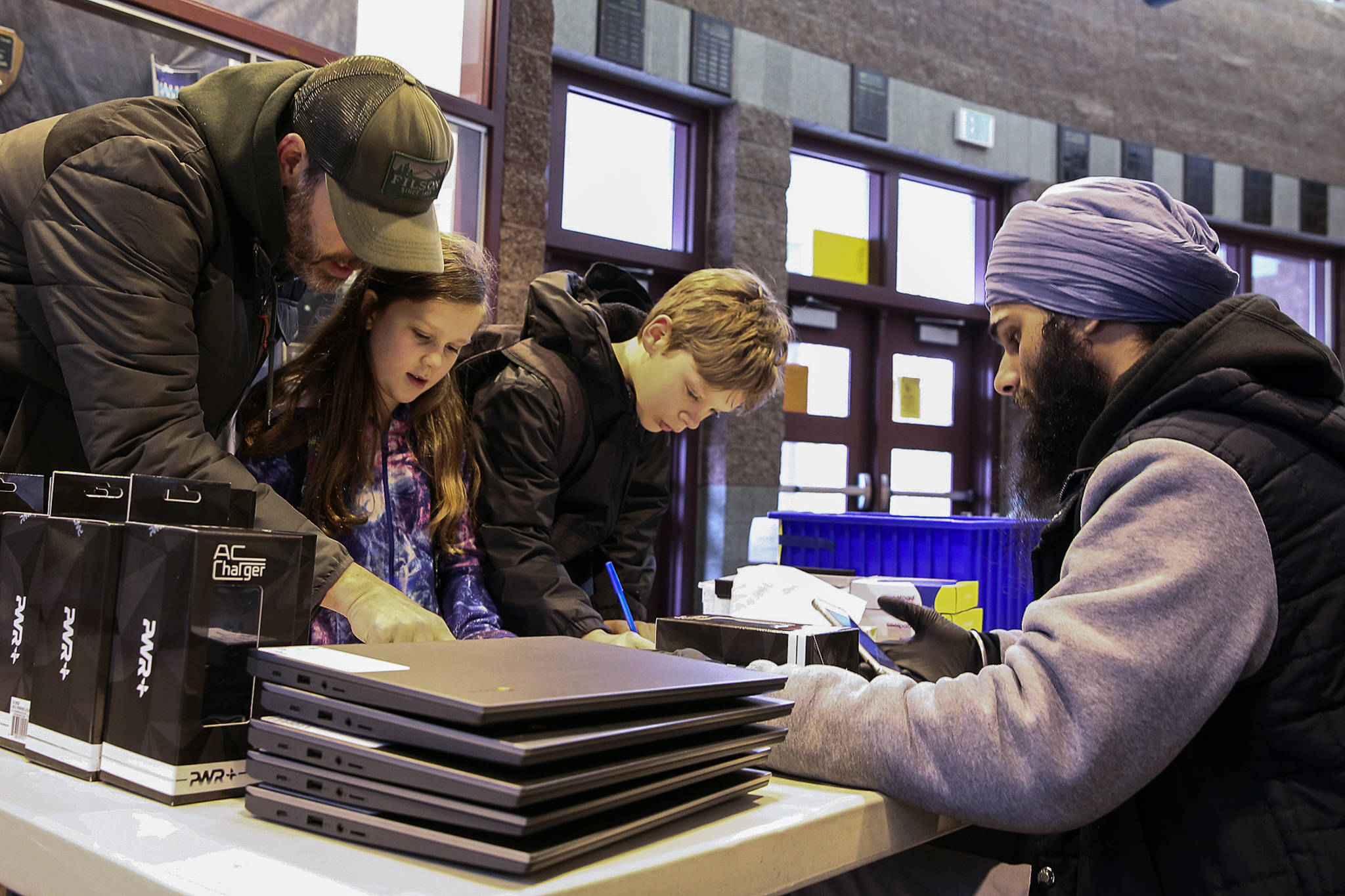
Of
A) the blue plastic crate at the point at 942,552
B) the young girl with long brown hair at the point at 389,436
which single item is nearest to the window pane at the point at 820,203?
the blue plastic crate at the point at 942,552

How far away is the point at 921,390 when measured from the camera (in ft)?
18.4

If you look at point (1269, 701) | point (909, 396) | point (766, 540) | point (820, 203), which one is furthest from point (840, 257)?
point (1269, 701)

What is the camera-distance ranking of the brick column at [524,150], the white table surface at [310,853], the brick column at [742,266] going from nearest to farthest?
the white table surface at [310,853], the brick column at [524,150], the brick column at [742,266]

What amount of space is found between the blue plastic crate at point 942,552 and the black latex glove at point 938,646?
984 mm

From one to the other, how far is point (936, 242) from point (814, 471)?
1.53m

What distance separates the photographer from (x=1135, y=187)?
132cm

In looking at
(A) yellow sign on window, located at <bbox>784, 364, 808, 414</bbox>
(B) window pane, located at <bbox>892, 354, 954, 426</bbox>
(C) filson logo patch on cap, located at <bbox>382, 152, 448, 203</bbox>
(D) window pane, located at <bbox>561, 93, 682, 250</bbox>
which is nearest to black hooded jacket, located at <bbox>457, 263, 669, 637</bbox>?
(C) filson logo patch on cap, located at <bbox>382, 152, 448, 203</bbox>

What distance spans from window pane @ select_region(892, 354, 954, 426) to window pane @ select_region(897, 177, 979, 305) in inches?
14.2

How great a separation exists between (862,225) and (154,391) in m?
4.66

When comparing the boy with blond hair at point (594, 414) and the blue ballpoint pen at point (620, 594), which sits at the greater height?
the boy with blond hair at point (594, 414)

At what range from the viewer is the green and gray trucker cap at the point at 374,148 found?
1330 mm

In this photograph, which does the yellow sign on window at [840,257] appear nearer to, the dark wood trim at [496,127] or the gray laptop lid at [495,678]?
the dark wood trim at [496,127]

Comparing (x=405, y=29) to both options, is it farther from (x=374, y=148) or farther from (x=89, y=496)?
(x=89, y=496)

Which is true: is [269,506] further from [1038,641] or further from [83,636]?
[1038,641]
